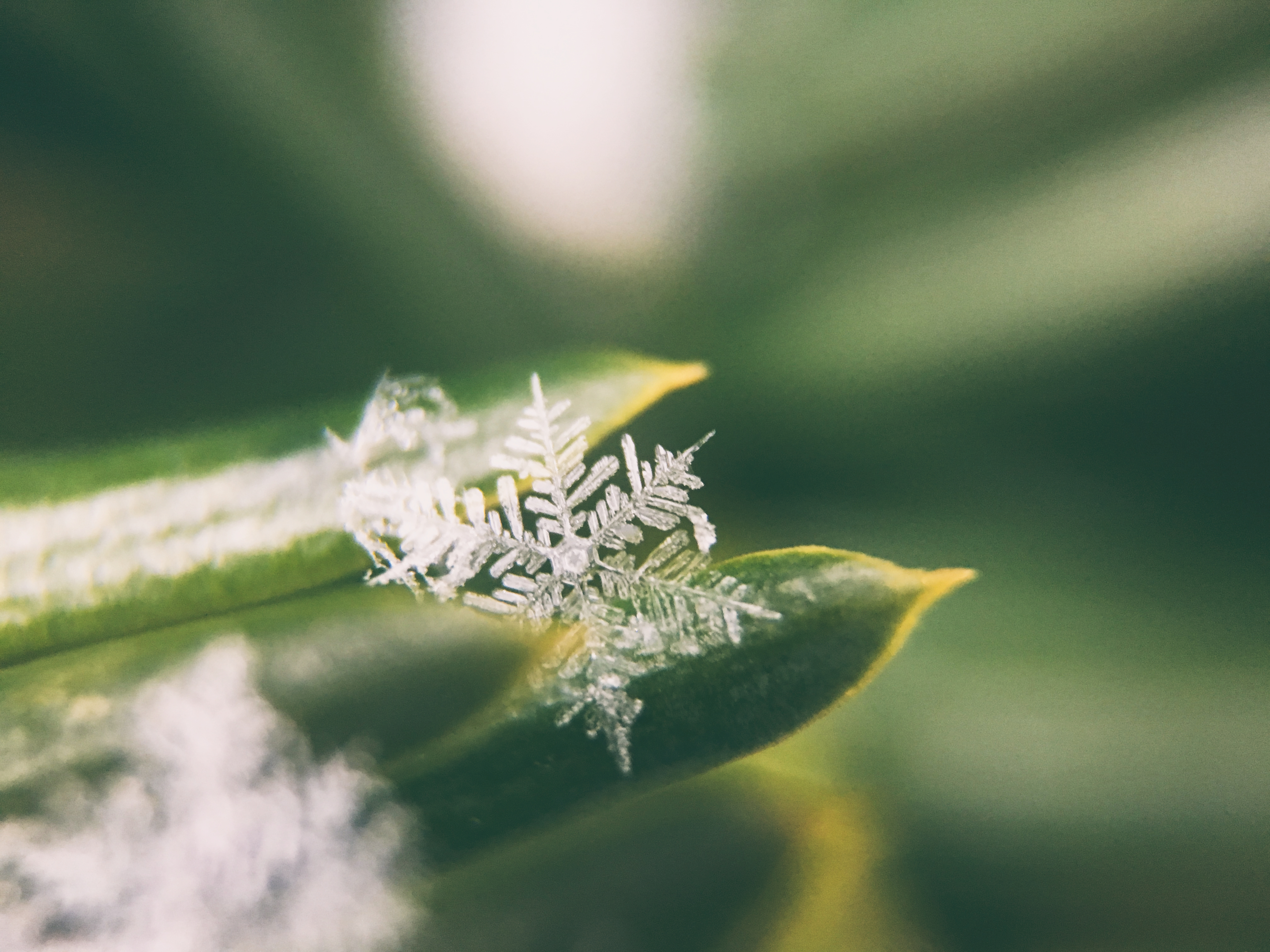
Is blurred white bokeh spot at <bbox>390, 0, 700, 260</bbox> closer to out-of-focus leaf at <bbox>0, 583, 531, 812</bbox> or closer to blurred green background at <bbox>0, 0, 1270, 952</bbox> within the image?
blurred green background at <bbox>0, 0, 1270, 952</bbox>

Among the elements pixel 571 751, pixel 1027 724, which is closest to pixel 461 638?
pixel 571 751

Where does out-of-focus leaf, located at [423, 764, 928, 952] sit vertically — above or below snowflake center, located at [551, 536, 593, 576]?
below

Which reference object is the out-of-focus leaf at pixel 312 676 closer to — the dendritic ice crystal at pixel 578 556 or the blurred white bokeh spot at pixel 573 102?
the dendritic ice crystal at pixel 578 556

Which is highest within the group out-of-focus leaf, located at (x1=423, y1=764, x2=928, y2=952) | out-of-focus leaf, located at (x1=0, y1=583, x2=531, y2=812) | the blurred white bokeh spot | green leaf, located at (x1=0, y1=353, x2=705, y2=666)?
the blurred white bokeh spot

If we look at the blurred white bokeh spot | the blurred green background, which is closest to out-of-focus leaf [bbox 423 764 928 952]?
the blurred green background

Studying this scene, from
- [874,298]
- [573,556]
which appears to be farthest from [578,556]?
[874,298]

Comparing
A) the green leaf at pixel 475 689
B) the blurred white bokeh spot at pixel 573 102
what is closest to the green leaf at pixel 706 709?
the green leaf at pixel 475 689

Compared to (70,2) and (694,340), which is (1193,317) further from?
(70,2)
